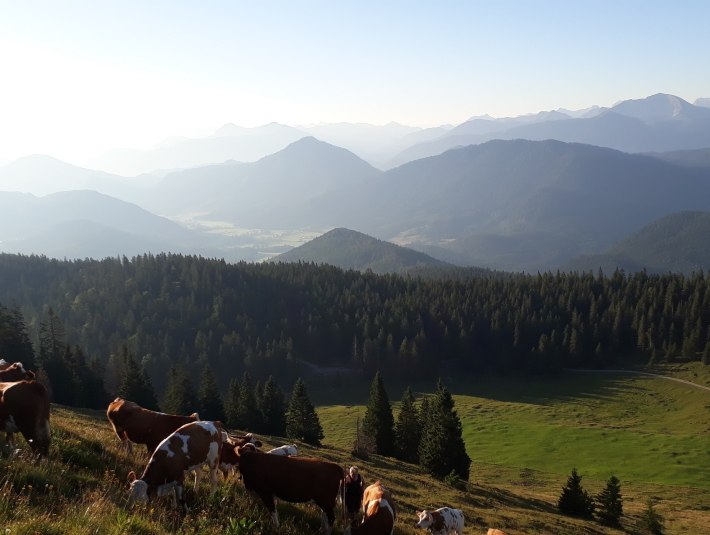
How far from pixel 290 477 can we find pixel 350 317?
136843mm

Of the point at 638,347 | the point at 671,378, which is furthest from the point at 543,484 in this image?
the point at 638,347

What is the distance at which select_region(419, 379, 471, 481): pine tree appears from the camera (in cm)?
4562

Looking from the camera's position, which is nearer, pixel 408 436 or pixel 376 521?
pixel 376 521

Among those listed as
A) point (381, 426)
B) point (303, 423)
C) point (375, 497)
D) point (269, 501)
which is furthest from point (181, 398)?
point (269, 501)

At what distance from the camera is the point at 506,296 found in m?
152

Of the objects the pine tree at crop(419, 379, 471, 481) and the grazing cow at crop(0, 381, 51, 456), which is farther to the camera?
the pine tree at crop(419, 379, 471, 481)

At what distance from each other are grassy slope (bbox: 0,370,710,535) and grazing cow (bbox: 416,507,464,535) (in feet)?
2.20

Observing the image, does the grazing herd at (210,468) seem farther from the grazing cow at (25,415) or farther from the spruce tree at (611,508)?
the spruce tree at (611,508)

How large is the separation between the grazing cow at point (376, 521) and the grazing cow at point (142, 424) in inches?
234

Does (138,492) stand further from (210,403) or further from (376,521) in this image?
(210,403)

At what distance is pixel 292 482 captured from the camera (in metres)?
11.1

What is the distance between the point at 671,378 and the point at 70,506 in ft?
431

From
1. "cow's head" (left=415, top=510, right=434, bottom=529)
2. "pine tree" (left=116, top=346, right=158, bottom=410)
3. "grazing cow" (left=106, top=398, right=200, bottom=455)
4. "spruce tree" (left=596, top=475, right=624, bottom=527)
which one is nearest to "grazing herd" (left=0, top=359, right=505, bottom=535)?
"grazing cow" (left=106, top=398, right=200, bottom=455)

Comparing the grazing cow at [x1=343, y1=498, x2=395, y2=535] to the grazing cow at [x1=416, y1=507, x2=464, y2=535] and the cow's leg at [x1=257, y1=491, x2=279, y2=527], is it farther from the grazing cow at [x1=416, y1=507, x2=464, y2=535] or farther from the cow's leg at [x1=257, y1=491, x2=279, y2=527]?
the grazing cow at [x1=416, y1=507, x2=464, y2=535]
